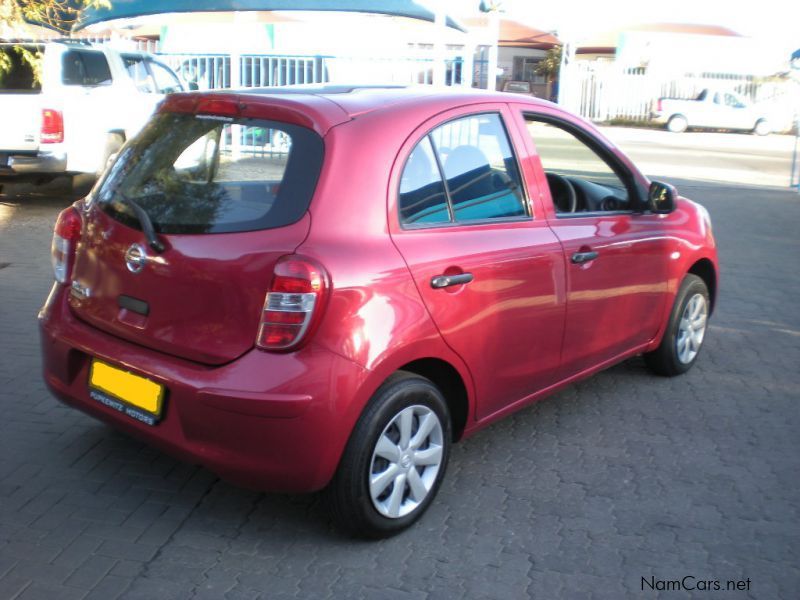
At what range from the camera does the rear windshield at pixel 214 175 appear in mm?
3592

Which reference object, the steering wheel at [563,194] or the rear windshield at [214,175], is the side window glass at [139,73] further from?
the rear windshield at [214,175]

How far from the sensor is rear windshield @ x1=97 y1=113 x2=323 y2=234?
11.8 ft

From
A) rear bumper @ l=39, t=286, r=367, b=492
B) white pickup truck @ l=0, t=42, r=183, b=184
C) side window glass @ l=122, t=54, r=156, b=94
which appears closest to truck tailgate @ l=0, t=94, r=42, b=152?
white pickup truck @ l=0, t=42, r=183, b=184

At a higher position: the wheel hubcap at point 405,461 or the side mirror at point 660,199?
the side mirror at point 660,199

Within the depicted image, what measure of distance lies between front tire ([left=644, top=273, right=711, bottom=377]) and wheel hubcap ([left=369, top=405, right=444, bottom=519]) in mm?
2253

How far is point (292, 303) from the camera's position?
338cm

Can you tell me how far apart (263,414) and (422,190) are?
1.15 m

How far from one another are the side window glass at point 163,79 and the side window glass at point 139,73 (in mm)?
144

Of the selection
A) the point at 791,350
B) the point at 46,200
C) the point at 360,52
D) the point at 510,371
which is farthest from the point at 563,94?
the point at 510,371

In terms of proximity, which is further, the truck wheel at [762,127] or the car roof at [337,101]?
the truck wheel at [762,127]

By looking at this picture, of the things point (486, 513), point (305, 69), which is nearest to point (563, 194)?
point (486, 513)

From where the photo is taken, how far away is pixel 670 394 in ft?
18.5

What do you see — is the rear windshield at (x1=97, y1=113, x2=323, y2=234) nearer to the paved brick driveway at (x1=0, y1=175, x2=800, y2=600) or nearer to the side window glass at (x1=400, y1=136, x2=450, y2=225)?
the side window glass at (x1=400, y1=136, x2=450, y2=225)

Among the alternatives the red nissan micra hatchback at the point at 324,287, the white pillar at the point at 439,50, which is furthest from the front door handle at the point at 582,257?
the white pillar at the point at 439,50
